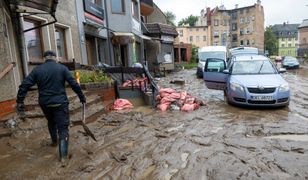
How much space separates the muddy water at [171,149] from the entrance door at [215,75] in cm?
241

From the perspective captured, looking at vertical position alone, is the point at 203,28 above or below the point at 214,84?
above

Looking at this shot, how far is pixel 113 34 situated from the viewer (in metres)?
15.3

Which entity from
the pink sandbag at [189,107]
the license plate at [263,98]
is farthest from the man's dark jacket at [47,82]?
the license plate at [263,98]

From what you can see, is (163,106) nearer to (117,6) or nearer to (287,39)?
(117,6)

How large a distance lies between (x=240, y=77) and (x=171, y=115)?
2.75m

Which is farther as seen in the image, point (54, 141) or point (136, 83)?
point (136, 83)

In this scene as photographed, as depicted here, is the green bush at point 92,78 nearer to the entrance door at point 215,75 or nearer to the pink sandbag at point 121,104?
the pink sandbag at point 121,104

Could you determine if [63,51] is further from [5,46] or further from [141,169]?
[141,169]

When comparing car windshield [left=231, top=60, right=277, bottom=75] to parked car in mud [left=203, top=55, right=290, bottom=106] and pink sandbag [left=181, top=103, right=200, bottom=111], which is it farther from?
pink sandbag [left=181, top=103, right=200, bottom=111]

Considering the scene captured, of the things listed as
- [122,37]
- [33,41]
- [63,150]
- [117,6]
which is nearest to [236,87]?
[63,150]

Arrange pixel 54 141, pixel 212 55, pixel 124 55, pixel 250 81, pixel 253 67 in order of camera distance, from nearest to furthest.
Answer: pixel 54 141
pixel 250 81
pixel 253 67
pixel 124 55
pixel 212 55

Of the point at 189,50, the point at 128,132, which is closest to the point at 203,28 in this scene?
the point at 189,50

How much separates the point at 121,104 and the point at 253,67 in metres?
4.83

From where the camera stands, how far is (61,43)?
10.8 m
